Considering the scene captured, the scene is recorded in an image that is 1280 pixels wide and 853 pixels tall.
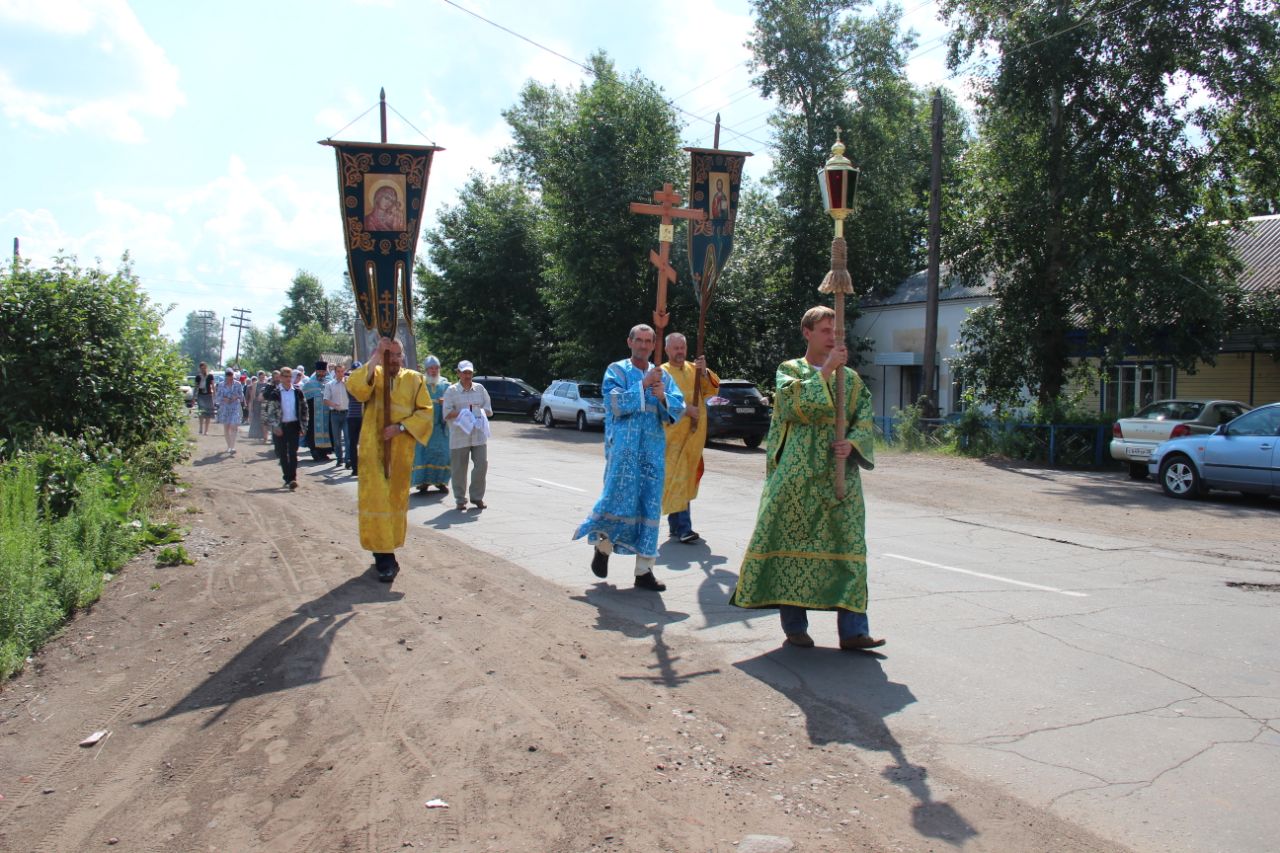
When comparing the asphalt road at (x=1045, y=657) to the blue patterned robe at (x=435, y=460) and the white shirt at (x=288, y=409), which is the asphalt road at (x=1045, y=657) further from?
the white shirt at (x=288, y=409)

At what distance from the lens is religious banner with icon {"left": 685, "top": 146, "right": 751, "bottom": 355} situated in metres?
9.01

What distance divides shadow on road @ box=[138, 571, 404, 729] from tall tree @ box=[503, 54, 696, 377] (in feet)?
86.2

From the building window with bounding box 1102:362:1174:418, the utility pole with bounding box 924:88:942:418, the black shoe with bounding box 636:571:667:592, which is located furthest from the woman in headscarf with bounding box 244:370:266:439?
the building window with bounding box 1102:362:1174:418

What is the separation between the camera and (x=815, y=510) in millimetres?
5465

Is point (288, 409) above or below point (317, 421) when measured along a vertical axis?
above

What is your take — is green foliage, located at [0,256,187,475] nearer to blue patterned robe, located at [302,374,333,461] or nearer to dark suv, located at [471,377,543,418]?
blue patterned robe, located at [302,374,333,461]

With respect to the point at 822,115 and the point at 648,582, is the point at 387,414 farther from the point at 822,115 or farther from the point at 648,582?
the point at 822,115

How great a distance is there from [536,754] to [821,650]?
2.15 metres

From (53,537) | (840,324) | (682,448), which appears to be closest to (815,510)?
(840,324)

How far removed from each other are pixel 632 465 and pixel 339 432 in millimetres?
11465

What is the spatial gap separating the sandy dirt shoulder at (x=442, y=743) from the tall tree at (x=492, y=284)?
3567cm

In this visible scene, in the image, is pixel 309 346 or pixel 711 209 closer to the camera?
pixel 711 209

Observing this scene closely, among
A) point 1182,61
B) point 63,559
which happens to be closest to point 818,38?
point 1182,61

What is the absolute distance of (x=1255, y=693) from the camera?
4879mm
